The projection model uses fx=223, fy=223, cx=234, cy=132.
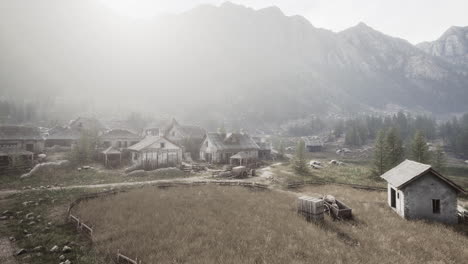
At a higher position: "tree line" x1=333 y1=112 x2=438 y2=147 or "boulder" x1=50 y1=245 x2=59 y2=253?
"tree line" x1=333 y1=112 x2=438 y2=147

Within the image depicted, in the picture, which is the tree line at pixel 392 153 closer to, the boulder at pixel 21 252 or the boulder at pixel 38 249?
the boulder at pixel 38 249

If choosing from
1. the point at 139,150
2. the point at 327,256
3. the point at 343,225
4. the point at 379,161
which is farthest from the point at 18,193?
the point at 379,161

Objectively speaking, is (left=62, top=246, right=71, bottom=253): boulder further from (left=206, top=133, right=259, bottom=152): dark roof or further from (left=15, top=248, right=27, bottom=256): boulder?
(left=206, top=133, right=259, bottom=152): dark roof

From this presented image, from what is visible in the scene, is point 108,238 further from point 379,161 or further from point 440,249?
point 379,161

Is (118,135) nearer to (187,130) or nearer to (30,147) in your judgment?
(30,147)

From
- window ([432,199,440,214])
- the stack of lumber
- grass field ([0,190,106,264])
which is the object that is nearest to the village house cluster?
grass field ([0,190,106,264])

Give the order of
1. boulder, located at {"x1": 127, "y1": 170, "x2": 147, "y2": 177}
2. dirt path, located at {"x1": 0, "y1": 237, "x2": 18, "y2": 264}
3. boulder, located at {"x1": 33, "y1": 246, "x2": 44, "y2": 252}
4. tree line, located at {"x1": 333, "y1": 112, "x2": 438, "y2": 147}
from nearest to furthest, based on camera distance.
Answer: dirt path, located at {"x1": 0, "y1": 237, "x2": 18, "y2": 264} < boulder, located at {"x1": 33, "y1": 246, "x2": 44, "y2": 252} < boulder, located at {"x1": 127, "y1": 170, "x2": 147, "y2": 177} < tree line, located at {"x1": 333, "y1": 112, "x2": 438, "y2": 147}
